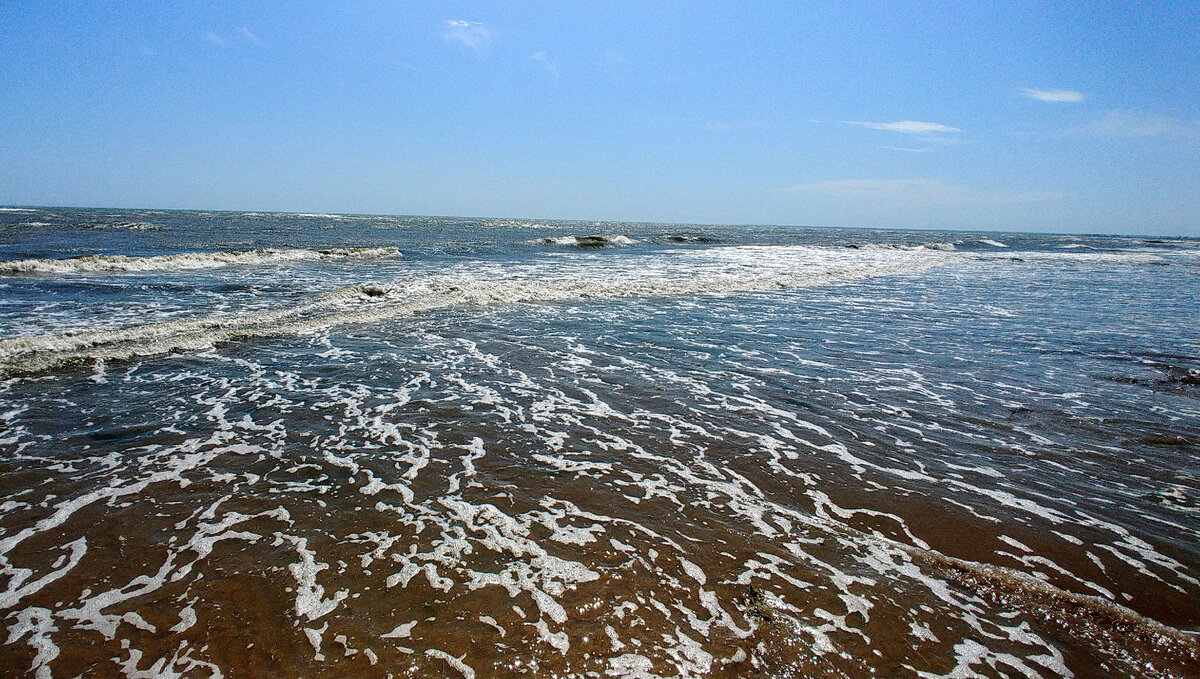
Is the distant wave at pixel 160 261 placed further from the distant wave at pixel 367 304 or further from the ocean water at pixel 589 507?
the ocean water at pixel 589 507

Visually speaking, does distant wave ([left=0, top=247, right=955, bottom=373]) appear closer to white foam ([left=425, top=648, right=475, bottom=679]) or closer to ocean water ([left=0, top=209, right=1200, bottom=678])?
ocean water ([left=0, top=209, right=1200, bottom=678])

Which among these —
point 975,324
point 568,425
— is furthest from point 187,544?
point 975,324

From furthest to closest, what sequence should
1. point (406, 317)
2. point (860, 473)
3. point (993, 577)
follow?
point (406, 317), point (860, 473), point (993, 577)

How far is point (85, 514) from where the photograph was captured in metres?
4.64

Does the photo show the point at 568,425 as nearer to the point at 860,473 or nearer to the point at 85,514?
the point at 860,473

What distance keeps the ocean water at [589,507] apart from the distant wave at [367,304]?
170mm

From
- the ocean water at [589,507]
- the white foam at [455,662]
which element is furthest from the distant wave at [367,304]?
the white foam at [455,662]

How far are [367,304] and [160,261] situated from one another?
15367 millimetres

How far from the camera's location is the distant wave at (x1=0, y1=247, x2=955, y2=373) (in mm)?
9742

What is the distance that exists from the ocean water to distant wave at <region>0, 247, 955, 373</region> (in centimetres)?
17

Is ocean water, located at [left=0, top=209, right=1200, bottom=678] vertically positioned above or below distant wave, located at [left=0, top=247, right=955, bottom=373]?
below

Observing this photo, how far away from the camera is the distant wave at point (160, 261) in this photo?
21.0 metres

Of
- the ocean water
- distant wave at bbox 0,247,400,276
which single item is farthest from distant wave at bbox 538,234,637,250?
the ocean water

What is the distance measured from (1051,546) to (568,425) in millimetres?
4751
